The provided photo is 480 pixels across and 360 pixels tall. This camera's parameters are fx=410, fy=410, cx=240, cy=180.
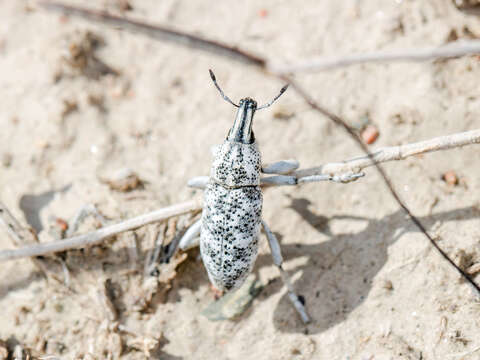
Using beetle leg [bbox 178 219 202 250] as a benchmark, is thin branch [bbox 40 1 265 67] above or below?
above

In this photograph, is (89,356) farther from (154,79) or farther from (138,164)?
(154,79)

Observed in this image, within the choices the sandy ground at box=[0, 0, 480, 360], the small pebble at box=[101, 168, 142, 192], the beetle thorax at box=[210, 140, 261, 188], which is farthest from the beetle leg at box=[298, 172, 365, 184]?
the small pebble at box=[101, 168, 142, 192]

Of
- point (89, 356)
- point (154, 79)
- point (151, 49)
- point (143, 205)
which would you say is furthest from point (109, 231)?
point (151, 49)

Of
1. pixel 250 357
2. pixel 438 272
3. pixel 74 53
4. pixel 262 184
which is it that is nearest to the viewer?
pixel 438 272

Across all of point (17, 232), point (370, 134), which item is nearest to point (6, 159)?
point (17, 232)

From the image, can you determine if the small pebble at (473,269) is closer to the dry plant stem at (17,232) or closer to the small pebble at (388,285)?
the small pebble at (388,285)

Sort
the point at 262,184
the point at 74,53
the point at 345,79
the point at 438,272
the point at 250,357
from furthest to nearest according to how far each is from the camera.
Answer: the point at 74,53 → the point at 345,79 → the point at 262,184 → the point at 250,357 → the point at 438,272

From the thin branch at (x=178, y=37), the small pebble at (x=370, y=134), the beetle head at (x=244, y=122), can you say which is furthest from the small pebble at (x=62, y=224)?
the thin branch at (x=178, y=37)

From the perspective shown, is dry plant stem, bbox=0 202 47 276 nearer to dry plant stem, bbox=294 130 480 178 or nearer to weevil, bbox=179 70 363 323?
weevil, bbox=179 70 363 323
